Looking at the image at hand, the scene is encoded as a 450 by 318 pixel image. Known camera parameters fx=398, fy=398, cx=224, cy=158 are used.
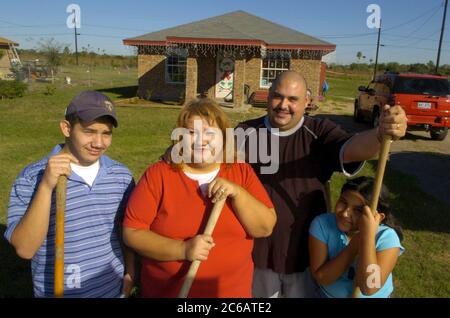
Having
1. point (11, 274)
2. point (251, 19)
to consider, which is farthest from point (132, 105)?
point (11, 274)

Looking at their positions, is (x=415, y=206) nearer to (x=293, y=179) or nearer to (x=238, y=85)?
(x=293, y=179)

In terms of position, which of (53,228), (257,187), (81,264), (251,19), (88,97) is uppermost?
(251,19)

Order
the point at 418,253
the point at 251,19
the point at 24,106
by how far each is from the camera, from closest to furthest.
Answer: the point at 418,253 → the point at 24,106 → the point at 251,19

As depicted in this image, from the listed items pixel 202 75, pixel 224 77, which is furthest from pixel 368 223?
pixel 202 75

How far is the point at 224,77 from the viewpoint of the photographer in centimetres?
2102

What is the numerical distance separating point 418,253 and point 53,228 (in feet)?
14.0

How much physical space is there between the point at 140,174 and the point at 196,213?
581 centimetres

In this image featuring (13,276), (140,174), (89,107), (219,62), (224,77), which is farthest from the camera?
(224,77)

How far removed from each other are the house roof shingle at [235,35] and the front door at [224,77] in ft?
5.52

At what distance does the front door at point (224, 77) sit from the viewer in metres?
20.8

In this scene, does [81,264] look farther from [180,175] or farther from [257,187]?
[257,187]

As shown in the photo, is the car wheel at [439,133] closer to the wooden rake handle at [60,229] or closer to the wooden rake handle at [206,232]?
the wooden rake handle at [206,232]

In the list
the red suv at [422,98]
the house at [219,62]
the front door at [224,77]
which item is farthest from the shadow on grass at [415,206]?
the front door at [224,77]

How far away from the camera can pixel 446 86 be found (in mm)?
11406
